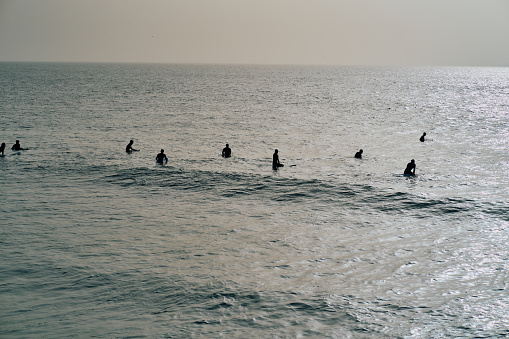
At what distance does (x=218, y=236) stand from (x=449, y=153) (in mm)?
30188

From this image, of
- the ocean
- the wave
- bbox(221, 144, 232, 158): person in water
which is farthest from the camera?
bbox(221, 144, 232, 158): person in water

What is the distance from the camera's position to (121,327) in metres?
12.3

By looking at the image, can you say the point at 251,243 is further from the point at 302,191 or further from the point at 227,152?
the point at 227,152

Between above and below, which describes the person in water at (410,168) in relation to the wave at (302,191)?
above

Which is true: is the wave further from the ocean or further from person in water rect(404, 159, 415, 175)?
person in water rect(404, 159, 415, 175)

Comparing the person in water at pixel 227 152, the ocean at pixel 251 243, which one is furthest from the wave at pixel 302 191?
the person in water at pixel 227 152

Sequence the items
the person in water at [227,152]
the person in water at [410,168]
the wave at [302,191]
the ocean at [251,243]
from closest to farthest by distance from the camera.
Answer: the ocean at [251,243] < the wave at [302,191] < the person in water at [410,168] < the person in water at [227,152]

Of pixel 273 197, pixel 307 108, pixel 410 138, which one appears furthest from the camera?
pixel 307 108

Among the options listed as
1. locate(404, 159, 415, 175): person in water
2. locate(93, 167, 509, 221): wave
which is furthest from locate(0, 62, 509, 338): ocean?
locate(404, 159, 415, 175): person in water

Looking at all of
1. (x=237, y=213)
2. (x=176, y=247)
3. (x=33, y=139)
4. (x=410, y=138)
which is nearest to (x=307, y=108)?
(x=410, y=138)

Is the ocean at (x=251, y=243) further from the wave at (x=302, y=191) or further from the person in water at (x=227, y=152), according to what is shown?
the person in water at (x=227, y=152)

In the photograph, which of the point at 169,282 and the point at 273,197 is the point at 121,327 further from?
the point at 273,197

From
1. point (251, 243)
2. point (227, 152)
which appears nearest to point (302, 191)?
point (251, 243)

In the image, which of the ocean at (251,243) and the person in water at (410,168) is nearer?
the ocean at (251,243)
